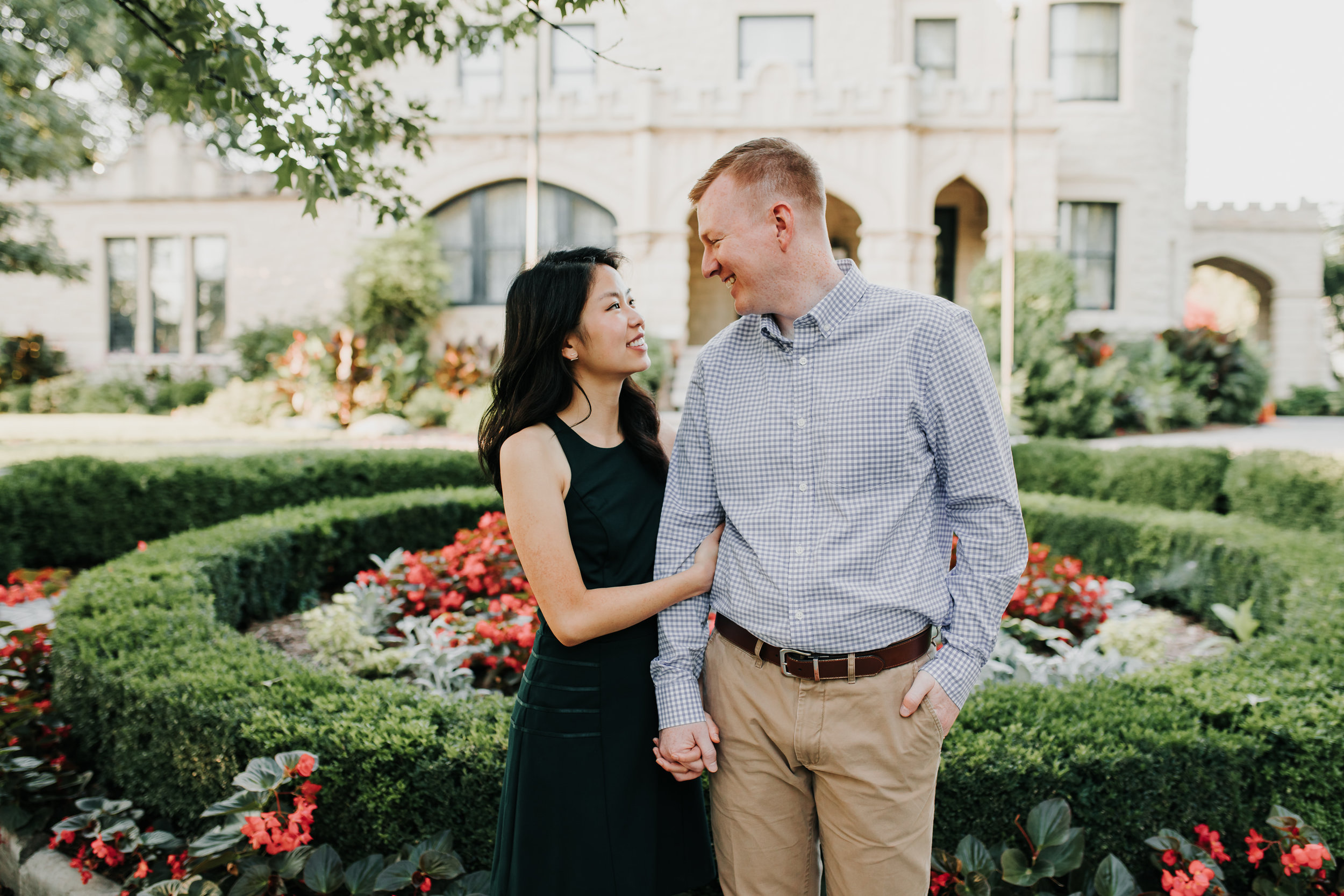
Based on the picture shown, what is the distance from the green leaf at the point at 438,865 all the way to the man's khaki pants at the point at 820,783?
86 centimetres

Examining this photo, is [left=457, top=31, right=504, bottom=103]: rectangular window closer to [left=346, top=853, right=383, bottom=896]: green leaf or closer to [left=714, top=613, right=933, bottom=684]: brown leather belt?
[left=346, top=853, right=383, bottom=896]: green leaf

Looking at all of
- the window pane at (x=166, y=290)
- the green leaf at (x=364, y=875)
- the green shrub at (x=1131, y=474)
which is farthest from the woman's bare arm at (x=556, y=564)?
the window pane at (x=166, y=290)

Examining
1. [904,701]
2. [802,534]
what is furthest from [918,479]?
[904,701]

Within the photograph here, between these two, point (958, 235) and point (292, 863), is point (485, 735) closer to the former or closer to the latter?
point (292, 863)

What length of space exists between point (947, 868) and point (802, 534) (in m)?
1.30

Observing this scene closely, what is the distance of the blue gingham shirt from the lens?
1.82 metres

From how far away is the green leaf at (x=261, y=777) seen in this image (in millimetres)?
2477

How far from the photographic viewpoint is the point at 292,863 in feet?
8.14

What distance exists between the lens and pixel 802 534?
73.4 inches

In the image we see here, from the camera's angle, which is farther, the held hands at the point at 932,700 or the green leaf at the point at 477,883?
the green leaf at the point at 477,883

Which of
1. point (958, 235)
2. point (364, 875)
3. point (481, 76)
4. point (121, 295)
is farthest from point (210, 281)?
point (364, 875)

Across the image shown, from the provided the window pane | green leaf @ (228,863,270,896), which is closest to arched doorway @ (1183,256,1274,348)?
green leaf @ (228,863,270,896)

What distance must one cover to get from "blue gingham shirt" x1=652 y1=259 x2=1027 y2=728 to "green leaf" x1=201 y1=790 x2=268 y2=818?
1382mm

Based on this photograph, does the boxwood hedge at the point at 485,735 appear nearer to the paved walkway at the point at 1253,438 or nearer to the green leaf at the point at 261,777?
A: the green leaf at the point at 261,777
